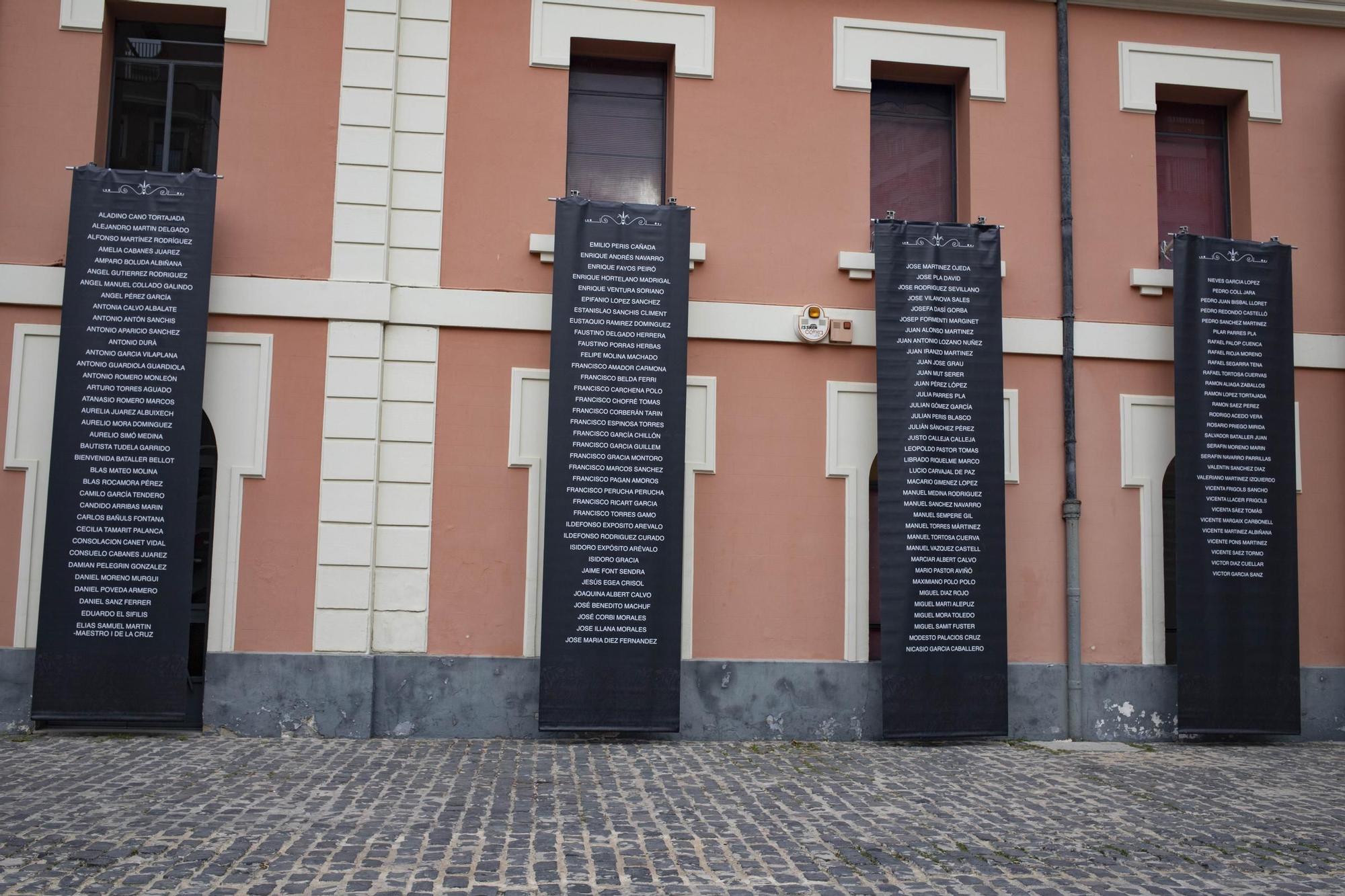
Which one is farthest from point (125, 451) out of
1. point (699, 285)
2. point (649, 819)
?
point (649, 819)

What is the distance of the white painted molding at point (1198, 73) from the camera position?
10602 millimetres

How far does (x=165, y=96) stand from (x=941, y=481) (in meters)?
8.27

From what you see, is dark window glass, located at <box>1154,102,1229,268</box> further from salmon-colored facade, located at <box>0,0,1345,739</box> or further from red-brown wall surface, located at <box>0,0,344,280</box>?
red-brown wall surface, located at <box>0,0,344,280</box>

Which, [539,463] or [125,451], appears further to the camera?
[539,463]

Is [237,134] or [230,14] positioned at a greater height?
[230,14]

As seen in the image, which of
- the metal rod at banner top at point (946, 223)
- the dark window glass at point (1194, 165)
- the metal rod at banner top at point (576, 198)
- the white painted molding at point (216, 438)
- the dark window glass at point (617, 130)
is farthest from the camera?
the dark window glass at point (1194, 165)

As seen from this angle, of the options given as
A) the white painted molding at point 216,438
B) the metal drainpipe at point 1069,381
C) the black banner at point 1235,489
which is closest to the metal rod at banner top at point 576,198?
the white painted molding at point 216,438

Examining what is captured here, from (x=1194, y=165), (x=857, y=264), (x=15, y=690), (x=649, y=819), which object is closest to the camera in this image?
(x=649, y=819)

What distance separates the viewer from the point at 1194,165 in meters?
11.1

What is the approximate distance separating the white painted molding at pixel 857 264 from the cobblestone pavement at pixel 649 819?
176 inches

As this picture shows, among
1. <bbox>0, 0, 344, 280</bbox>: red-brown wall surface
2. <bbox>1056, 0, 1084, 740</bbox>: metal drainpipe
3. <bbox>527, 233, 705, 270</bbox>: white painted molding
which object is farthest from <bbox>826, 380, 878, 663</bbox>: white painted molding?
<bbox>0, 0, 344, 280</bbox>: red-brown wall surface

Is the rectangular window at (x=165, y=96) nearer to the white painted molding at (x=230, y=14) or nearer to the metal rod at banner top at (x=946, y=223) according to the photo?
the white painted molding at (x=230, y=14)

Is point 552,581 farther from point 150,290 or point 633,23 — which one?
point 633,23

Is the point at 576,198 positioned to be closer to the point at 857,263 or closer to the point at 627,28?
the point at 627,28
